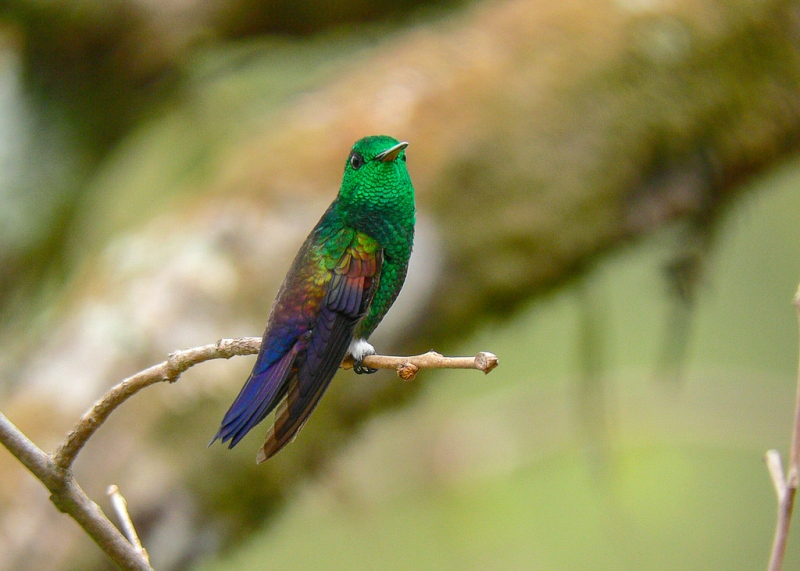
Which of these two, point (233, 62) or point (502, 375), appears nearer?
point (233, 62)

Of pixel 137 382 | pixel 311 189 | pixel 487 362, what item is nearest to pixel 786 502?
pixel 487 362

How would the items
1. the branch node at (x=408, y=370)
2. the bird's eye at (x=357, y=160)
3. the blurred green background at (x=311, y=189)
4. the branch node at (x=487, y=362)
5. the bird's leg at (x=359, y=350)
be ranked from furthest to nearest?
the blurred green background at (x=311, y=189)
the bird's leg at (x=359, y=350)
the bird's eye at (x=357, y=160)
the branch node at (x=408, y=370)
the branch node at (x=487, y=362)

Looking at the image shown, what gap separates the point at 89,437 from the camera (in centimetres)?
97

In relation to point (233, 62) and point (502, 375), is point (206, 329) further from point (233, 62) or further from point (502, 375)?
point (502, 375)

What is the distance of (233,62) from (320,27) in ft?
1.51

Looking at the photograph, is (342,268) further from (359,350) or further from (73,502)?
(73,502)

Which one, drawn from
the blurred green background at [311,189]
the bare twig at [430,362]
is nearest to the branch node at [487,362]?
the bare twig at [430,362]

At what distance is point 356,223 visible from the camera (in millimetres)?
1047

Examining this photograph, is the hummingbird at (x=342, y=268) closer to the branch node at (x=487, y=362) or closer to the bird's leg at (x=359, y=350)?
the bird's leg at (x=359, y=350)

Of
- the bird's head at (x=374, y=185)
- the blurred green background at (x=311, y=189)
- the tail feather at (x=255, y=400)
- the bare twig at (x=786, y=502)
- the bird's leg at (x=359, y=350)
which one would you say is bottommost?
the bare twig at (x=786, y=502)

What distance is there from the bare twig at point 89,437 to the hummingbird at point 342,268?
0.15 ft

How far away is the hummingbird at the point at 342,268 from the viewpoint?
38.0 inches

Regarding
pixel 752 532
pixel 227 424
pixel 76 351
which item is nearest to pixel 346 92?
pixel 76 351

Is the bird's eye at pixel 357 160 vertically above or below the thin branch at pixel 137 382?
above
